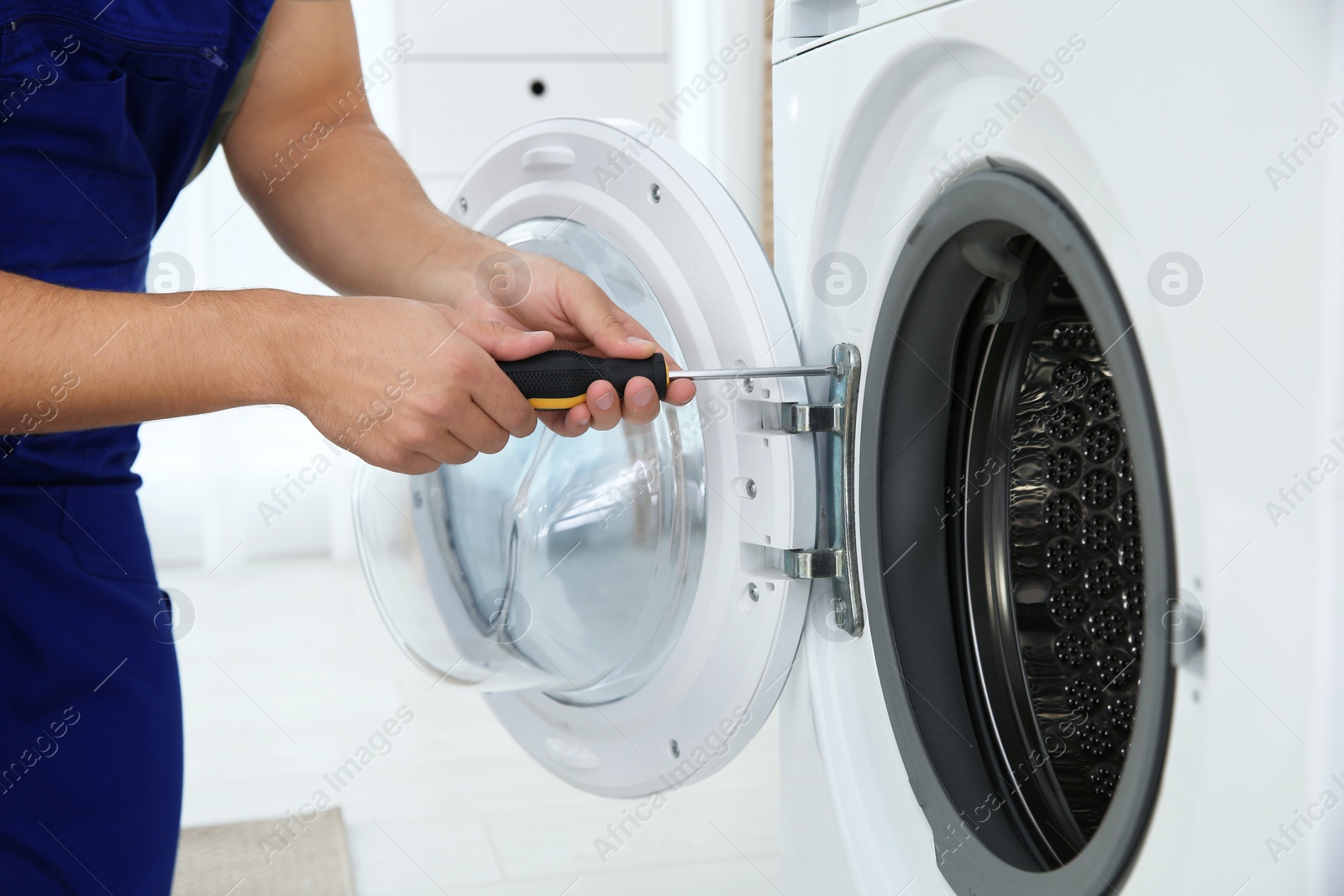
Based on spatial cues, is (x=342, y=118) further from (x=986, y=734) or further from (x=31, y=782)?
(x=986, y=734)

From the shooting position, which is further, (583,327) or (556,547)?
(556,547)

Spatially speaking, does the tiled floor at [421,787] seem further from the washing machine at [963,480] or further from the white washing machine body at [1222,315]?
the white washing machine body at [1222,315]

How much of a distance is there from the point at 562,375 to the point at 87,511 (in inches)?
15.1

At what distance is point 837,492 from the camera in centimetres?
74

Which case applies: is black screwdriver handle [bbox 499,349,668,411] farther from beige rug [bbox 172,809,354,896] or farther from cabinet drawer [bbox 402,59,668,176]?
cabinet drawer [bbox 402,59,668,176]

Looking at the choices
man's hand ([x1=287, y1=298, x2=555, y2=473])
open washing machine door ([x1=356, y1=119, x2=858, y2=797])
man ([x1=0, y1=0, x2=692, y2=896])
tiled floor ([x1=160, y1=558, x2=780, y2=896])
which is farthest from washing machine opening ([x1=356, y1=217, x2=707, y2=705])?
tiled floor ([x1=160, y1=558, x2=780, y2=896])

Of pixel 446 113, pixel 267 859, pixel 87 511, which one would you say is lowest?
pixel 267 859

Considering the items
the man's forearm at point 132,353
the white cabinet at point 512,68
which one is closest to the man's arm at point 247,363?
the man's forearm at point 132,353

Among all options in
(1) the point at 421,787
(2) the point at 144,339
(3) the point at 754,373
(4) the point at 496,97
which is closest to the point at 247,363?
(2) the point at 144,339

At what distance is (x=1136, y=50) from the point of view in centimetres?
44

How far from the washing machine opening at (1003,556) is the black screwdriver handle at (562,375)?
0.52 feet

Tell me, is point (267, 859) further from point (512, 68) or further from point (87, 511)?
point (512, 68)

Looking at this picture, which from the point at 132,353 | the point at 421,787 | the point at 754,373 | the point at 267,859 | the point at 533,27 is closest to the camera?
the point at 132,353

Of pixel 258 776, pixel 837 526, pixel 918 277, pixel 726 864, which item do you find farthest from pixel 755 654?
pixel 258 776
